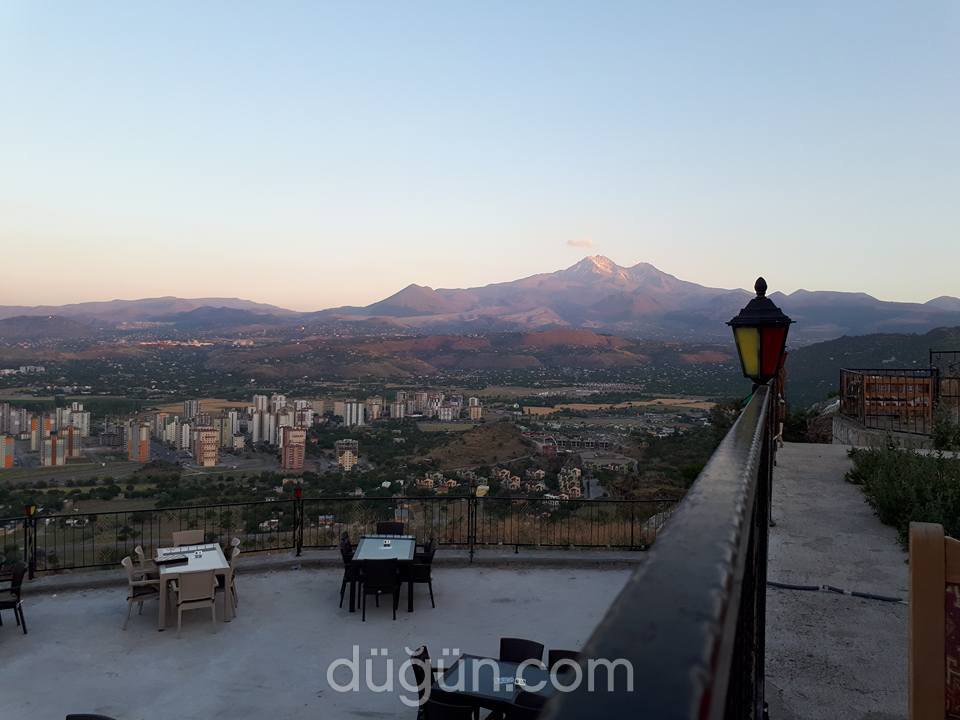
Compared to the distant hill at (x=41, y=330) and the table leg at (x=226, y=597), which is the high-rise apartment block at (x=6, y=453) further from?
the distant hill at (x=41, y=330)

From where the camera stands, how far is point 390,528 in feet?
35.4

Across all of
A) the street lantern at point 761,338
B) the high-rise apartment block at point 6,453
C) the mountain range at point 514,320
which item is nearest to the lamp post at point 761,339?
the street lantern at point 761,338

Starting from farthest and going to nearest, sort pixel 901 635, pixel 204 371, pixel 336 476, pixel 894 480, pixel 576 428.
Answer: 1. pixel 204 371
2. pixel 576 428
3. pixel 336 476
4. pixel 894 480
5. pixel 901 635

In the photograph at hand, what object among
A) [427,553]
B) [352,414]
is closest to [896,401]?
[427,553]

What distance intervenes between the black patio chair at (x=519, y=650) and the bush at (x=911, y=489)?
4.11 meters

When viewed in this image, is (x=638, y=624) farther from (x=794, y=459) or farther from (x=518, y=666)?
(x=794, y=459)

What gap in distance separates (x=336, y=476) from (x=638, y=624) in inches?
971

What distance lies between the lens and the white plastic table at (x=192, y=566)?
26.3 ft

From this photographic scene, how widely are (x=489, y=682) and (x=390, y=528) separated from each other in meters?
5.39

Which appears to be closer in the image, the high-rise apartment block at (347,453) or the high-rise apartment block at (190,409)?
the high-rise apartment block at (347,453)

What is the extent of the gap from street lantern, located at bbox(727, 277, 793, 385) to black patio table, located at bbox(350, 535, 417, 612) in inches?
216

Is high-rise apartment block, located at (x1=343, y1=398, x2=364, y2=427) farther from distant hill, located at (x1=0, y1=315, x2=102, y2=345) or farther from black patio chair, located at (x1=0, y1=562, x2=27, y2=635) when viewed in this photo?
distant hill, located at (x1=0, y1=315, x2=102, y2=345)

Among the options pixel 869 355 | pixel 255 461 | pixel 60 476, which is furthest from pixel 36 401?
pixel 869 355

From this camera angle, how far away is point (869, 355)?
48281mm
